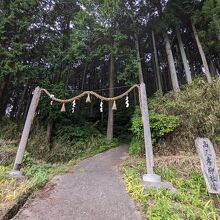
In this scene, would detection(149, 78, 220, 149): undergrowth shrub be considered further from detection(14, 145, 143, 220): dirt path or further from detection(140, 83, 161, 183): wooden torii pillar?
detection(14, 145, 143, 220): dirt path

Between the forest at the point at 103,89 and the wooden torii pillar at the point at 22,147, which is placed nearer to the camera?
the wooden torii pillar at the point at 22,147

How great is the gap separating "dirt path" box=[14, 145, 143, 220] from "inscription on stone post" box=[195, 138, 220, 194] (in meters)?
1.76

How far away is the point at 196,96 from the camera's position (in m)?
9.52

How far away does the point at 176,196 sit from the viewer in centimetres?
502

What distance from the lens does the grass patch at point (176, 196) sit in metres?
4.20

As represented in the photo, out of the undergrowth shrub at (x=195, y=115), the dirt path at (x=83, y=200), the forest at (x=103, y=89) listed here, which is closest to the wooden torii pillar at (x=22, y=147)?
the forest at (x=103, y=89)

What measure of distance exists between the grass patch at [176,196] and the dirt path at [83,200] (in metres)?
0.30

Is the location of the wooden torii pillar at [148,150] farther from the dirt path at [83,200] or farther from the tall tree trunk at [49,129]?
the tall tree trunk at [49,129]

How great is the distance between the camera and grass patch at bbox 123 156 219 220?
4195mm

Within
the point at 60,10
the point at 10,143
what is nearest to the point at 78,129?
the point at 10,143

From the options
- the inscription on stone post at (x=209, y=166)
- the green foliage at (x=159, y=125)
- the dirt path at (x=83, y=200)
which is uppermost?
the green foliage at (x=159, y=125)

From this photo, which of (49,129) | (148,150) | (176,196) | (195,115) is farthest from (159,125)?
(49,129)

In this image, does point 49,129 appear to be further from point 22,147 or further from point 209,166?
point 209,166

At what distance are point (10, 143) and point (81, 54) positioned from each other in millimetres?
6085
